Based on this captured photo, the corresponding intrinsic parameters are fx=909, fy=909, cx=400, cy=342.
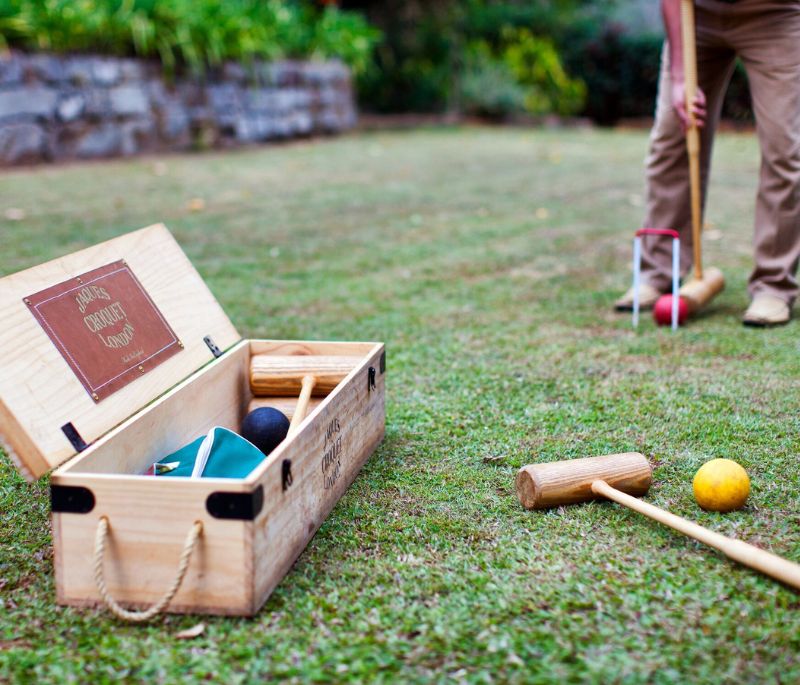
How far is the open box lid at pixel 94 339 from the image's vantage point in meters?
1.89

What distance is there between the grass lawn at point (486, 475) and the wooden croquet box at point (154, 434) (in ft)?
0.27

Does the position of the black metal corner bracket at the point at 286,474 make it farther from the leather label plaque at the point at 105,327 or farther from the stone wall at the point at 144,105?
the stone wall at the point at 144,105

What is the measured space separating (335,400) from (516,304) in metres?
2.13

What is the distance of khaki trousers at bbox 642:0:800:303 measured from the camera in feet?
11.8

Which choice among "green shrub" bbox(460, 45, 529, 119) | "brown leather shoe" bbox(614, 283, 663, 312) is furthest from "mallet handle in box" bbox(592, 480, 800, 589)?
"green shrub" bbox(460, 45, 529, 119)

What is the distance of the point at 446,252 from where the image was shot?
5.28 m

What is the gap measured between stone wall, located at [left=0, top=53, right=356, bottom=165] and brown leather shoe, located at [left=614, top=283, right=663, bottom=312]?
19.6 ft

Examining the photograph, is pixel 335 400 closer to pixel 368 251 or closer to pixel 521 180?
pixel 368 251

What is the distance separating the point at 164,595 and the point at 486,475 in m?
Answer: 0.95

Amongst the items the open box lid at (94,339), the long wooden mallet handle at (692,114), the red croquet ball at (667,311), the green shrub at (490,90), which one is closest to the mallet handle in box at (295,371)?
the open box lid at (94,339)

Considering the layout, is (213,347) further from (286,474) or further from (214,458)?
(286,474)

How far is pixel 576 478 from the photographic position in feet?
7.17

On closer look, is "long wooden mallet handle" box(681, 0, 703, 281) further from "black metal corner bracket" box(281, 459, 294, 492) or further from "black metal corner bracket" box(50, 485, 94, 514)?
"black metal corner bracket" box(50, 485, 94, 514)

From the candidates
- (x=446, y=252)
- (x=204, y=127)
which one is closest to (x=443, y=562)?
(x=446, y=252)
